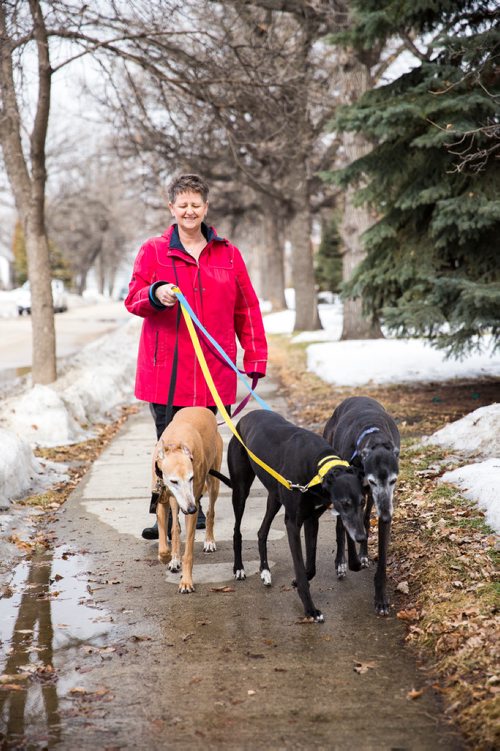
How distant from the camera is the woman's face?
497 cm

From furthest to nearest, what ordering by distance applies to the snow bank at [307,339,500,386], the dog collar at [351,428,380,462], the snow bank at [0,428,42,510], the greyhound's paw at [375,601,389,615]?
the snow bank at [307,339,500,386] < the snow bank at [0,428,42,510] < the dog collar at [351,428,380,462] < the greyhound's paw at [375,601,389,615]

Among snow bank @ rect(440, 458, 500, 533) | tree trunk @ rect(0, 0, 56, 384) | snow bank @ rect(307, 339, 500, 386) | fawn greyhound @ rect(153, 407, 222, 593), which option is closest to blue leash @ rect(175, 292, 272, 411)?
fawn greyhound @ rect(153, 407, 222, 593)

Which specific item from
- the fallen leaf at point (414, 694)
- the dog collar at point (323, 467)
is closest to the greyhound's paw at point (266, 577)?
the dog collar at point (323, 467)

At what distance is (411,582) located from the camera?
459cm

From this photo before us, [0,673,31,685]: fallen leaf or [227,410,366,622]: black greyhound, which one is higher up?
[227,410,366,622]: black greyhound

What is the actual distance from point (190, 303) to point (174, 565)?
1770mm

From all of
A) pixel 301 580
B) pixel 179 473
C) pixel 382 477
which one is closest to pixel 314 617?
pixel 301 580

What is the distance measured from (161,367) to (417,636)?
2479 mm

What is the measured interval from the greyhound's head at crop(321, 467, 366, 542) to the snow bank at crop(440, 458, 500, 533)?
1.49 metres

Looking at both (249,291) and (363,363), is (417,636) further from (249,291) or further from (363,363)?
(363,363)

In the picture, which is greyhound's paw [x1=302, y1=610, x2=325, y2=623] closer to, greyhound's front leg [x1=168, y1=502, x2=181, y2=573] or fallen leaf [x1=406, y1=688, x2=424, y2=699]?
fallen leaf [x1=406, y1=688, x2=424, y2=699]

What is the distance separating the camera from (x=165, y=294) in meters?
4.84

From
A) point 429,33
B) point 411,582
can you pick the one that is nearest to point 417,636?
point 411,582

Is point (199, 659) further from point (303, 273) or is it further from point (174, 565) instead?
point (303, 273)
